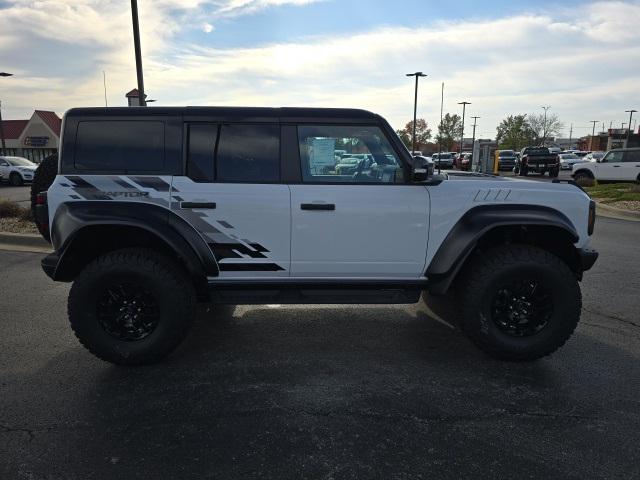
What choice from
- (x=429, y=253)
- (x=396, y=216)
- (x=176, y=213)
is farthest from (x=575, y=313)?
(x=176, y=213)

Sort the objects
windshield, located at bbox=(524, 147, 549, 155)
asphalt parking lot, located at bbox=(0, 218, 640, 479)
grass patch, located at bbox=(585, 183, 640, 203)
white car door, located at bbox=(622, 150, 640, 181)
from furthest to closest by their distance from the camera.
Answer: windshield, located at bbox=(524, 147, 549, 155), white car door, located at bbox=(622, 150, 640, 181), grass patch, located at bbox=(585, 183, 640, 203), asphalt parking lot, located at bbox=(0, 218, 640, 479)

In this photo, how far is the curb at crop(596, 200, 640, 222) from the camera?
459 inches

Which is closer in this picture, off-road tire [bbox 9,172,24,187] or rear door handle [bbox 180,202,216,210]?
rear door handle [bbox 180,202,216,210]

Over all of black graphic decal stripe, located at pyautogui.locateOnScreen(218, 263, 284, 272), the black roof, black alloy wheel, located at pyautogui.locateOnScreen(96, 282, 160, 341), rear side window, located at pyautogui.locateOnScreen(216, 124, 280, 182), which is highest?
the black roof

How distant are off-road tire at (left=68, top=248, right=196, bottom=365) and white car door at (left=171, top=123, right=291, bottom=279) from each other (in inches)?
15.2

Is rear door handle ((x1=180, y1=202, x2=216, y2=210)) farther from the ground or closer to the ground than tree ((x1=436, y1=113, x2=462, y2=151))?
closer to the ground

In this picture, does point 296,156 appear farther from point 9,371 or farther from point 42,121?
point 42,121

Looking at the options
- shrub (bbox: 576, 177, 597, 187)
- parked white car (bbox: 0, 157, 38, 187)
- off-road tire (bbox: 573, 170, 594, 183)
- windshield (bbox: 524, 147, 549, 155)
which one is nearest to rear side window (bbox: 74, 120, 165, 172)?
shrub (bbox: 576, 177, 597, 187)

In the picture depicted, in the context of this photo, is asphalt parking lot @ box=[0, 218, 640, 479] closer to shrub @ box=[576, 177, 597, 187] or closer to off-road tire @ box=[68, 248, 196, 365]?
off-road tire @ box=[68, 248, 196, 365]

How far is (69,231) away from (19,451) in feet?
4.91

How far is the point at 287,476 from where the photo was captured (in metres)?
2.35

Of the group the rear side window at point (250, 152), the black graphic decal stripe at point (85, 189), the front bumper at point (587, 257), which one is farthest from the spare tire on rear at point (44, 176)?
the front bumper at point (587, 257)

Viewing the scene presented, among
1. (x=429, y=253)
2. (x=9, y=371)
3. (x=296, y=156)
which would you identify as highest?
(x=296, y=156)

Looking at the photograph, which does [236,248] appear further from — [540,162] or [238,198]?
[540,162]
